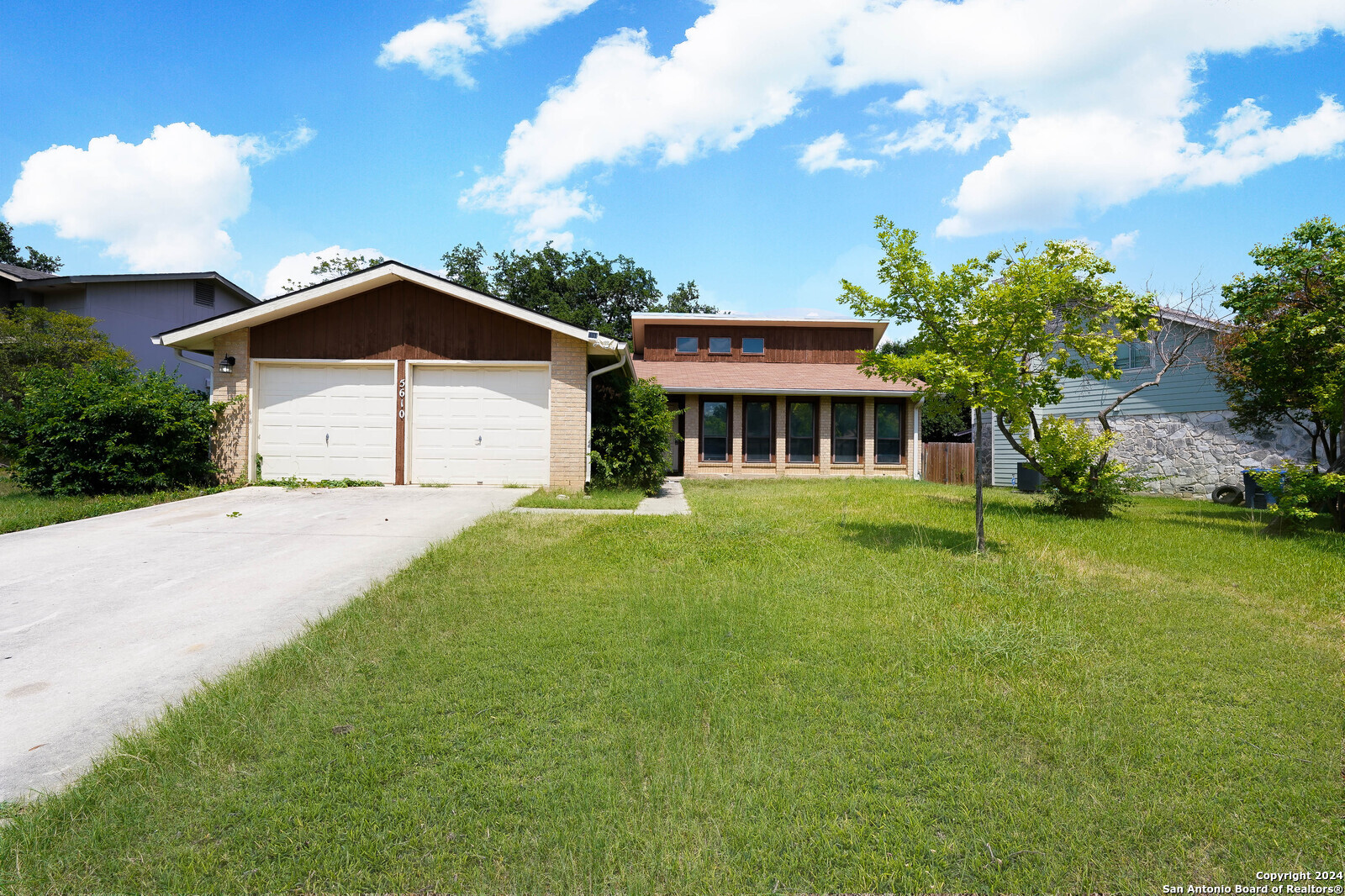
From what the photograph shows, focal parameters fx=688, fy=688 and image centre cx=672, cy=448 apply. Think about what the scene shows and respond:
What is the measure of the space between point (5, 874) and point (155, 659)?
2222 millimetres

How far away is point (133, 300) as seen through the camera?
2219cm

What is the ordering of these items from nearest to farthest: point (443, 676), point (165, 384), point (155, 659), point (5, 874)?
point (5, 874) → point (443, 676) → point (155, 659) → point (165, 384)

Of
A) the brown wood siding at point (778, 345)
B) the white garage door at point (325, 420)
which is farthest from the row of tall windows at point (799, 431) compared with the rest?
the white garage door at point (325, 420)

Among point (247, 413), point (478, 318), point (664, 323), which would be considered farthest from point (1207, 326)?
point (247, 413)

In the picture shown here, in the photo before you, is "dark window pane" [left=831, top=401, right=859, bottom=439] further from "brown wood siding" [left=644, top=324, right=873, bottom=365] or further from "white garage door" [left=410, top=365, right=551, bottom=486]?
"white garage door" [left=410, top=365, right=551, bottom=486]

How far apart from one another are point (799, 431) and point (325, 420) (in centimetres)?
1315

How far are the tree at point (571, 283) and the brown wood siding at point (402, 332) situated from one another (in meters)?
25.8

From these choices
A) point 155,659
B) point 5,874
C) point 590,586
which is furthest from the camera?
point 590,586

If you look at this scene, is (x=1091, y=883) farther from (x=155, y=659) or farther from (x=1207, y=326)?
(x=1207, y=326)

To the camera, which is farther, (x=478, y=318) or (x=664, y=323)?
(x=664, y=323)

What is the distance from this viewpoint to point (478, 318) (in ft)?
42.5

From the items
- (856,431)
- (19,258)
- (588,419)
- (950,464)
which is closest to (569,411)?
(588,419)

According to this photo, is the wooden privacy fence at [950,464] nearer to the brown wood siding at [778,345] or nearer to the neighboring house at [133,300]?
the brown wood siding at [778,345]

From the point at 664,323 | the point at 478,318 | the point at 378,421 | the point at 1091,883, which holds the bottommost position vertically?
the point at 1091,883
